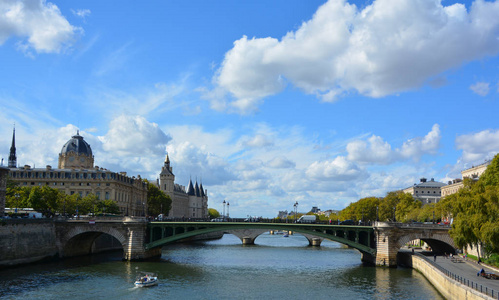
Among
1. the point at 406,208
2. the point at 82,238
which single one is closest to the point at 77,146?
the point at 82,238

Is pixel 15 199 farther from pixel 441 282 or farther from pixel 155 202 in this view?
pixel 441 282

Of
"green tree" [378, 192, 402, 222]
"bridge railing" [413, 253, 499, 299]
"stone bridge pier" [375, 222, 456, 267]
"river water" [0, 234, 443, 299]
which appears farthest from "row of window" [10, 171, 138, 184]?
"bridge railing" [413, 253, 499, 299]

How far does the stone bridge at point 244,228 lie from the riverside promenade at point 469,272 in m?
6.95

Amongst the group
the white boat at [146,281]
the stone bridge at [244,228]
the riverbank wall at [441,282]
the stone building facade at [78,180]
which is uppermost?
the stone building facade at [78,180]

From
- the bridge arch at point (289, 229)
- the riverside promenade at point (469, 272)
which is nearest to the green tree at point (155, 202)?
the bridge arch at point (289, 229)

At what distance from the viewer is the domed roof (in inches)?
5463

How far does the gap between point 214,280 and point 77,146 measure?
93.8 meters

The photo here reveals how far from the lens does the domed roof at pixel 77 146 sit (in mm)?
138750

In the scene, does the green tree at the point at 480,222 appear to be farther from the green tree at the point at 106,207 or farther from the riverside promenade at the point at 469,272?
the green tree at the point at 106,207

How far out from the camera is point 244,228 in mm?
76562

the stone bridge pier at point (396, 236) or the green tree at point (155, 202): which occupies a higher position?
the green tree at point (155, 202)

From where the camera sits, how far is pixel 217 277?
6122cm

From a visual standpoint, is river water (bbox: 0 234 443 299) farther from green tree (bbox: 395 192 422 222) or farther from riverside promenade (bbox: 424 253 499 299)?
green tree (bbox: 395 192 422 222)

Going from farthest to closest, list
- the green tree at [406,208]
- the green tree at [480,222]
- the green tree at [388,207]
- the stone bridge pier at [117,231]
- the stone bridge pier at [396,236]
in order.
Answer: the green tree at [388,207] → the green tree at [406,208] → the stone bridge pier at [117,231] → the stone bridge pier at [396,236] → the green tree at [480,222]
